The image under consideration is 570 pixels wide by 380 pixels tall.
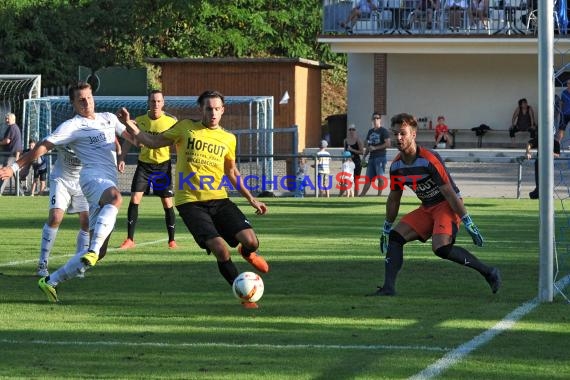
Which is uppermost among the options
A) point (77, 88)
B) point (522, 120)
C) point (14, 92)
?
point (14, 92)

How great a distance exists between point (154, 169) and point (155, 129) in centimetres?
55

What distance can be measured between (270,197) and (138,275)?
16.5m

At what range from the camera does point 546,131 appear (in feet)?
35.1

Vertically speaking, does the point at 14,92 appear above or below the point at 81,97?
above

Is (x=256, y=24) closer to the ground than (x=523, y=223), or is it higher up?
higher up

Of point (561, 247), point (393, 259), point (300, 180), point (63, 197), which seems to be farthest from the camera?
point (300, 180)

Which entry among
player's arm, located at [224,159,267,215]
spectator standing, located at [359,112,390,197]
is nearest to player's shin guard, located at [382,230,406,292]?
player's arm, located at [224,159,267,215]

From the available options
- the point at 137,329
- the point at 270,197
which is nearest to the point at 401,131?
the point at 137,329

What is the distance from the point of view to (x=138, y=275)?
13.0 metres

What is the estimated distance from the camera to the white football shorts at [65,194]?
41.3 ft

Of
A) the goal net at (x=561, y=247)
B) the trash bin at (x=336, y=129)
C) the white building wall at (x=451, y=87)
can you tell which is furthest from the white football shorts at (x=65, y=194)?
the trash bin at (x=336, y=129)

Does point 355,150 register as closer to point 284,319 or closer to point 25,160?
point 25,160

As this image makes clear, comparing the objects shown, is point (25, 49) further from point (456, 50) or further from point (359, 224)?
point (359, 224)

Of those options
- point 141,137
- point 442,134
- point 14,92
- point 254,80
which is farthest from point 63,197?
point 254,80
